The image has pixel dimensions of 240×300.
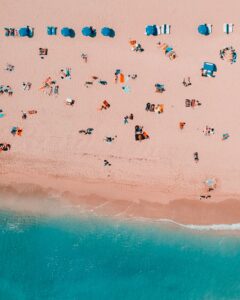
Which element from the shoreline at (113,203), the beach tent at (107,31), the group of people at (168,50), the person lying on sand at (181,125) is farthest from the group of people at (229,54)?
the shoreline at (113,203)

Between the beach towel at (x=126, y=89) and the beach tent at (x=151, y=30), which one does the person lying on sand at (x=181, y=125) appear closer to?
the beach towel at (x=126, y=89)

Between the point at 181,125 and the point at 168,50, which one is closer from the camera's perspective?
the point at 168,50

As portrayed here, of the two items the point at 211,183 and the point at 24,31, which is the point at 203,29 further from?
the point at 24,31

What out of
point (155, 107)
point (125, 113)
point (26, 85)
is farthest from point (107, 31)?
point (26, 85)

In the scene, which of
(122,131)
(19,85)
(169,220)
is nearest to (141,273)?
(169,220)

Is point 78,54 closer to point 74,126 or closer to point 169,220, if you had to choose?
point 74,126

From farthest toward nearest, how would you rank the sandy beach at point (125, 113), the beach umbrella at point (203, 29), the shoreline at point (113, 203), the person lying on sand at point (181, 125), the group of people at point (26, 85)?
the shoreline at point (113, 203), the group of people at point (26, 85), the person lying on sand at point (181, 125), the sandy beach at point (125, 113), the beach umbrella at point (203, 29)
